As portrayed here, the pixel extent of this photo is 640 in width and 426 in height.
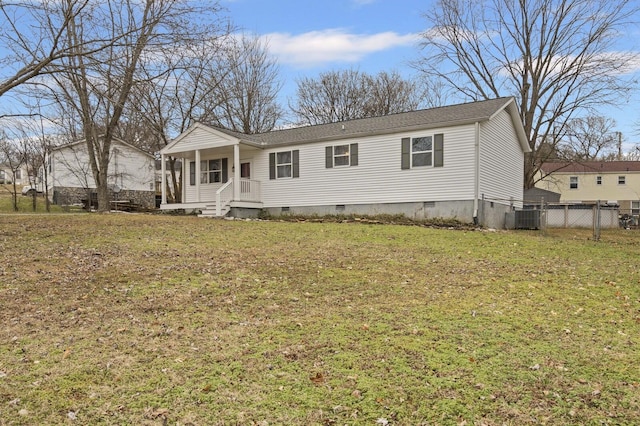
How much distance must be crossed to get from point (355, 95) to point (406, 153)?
19578 mm

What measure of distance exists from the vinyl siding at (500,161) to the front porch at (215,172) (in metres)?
9.20

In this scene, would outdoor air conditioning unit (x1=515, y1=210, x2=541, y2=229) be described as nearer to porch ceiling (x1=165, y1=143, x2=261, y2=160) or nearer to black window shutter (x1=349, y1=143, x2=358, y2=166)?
black window shutter (x1=349, y1=143, x2=358, y2=166)

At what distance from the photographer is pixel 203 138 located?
19141 millimetres

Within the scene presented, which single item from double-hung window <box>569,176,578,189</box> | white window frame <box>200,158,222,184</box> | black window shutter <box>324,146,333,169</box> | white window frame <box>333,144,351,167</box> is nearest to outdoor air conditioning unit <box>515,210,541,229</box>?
white window frame <box>333,144,351,167</box>

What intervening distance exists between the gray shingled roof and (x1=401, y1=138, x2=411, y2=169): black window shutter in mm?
463

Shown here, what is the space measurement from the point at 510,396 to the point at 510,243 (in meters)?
8.62

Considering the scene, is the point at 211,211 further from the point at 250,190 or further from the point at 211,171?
the point at 211,171

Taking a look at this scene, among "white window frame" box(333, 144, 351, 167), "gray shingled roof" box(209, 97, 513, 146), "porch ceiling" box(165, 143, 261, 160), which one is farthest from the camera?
"porch ceiling" box(165, 143, 261, 160)

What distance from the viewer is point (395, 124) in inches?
652

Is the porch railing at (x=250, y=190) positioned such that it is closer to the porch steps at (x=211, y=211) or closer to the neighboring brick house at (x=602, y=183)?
the porch steps at (x=211, y=211)

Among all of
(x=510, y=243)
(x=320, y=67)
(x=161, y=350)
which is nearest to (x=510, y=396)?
(x=161, y=350)

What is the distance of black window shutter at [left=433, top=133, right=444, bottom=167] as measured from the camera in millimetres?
15312

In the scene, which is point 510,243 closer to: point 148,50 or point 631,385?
point 631,385

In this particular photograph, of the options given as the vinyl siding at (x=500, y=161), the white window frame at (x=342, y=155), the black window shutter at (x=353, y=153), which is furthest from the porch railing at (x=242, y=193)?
the vinyl siding at (x=500, y=161)
